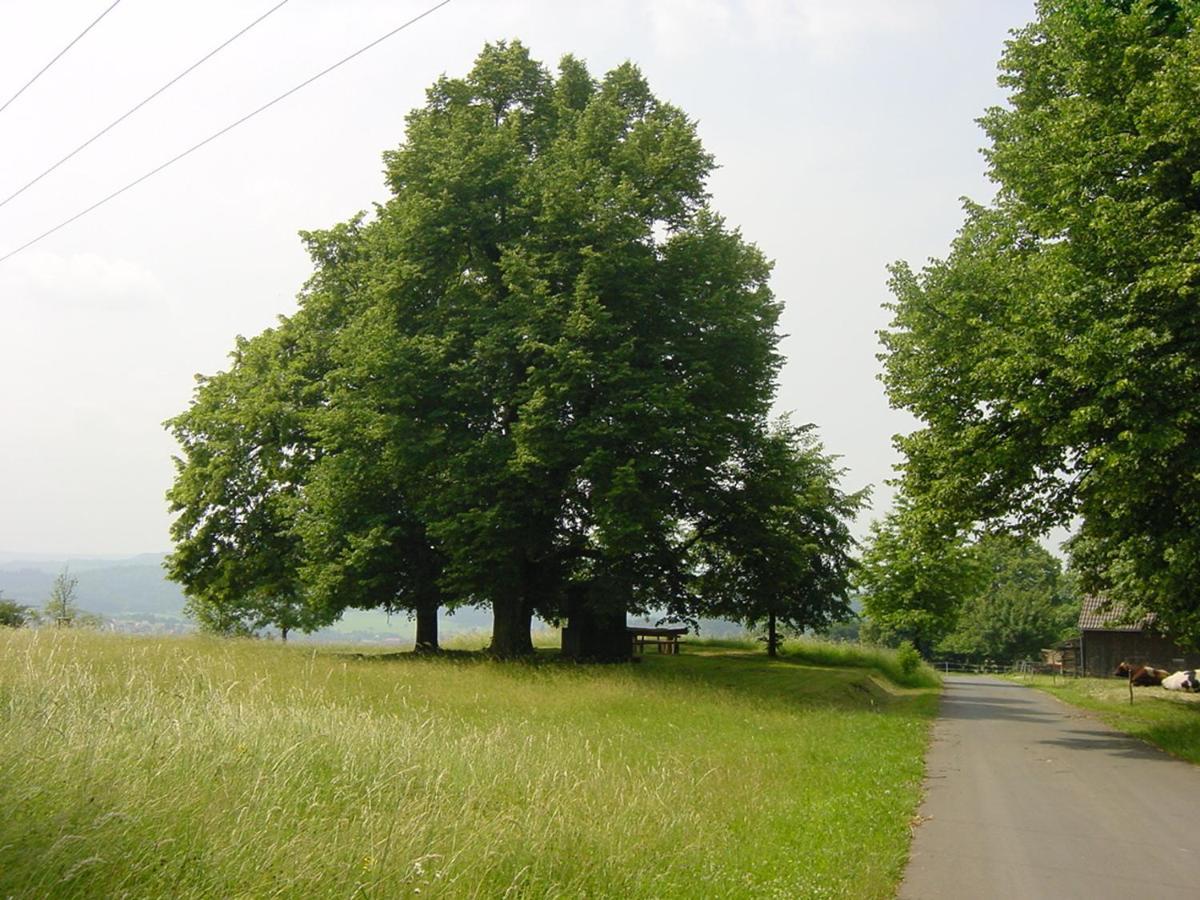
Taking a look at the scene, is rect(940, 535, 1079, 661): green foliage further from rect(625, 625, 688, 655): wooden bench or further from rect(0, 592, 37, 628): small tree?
rect(0, 592, 37, 628): small tree

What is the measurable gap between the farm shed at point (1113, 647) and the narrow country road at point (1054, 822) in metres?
38.4

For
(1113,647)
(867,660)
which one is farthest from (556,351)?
(1113,647)

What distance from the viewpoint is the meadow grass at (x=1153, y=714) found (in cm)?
1772

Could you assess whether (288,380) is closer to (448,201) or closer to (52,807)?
(448,201)

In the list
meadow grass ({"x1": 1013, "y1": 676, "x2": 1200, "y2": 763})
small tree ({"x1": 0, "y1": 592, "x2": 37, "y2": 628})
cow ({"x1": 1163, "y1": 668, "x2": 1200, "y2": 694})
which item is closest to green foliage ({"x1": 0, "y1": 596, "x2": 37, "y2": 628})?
small tree ({"x1": 0, "y1": 592, "x2": 37, "y2": 628})

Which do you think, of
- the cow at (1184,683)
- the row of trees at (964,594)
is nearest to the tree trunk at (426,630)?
the row of trees at (964,594)

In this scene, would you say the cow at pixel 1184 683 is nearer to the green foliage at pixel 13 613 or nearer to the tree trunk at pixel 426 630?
the tree trunk at pixel 426 630

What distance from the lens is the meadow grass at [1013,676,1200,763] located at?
698 inches

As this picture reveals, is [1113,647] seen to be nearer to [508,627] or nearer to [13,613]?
[508,627]

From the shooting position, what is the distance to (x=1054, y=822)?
11.0 meters

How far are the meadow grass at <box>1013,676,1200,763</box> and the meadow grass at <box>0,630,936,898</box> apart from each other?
19.1 ft

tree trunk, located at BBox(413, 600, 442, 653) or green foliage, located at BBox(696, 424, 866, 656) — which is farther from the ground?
green foliage, located at BBox(696, 424, 866, 656)

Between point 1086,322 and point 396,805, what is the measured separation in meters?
14.6

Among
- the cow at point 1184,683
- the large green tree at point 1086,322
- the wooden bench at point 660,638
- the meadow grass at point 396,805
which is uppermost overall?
the large green tree at point 1086,322
